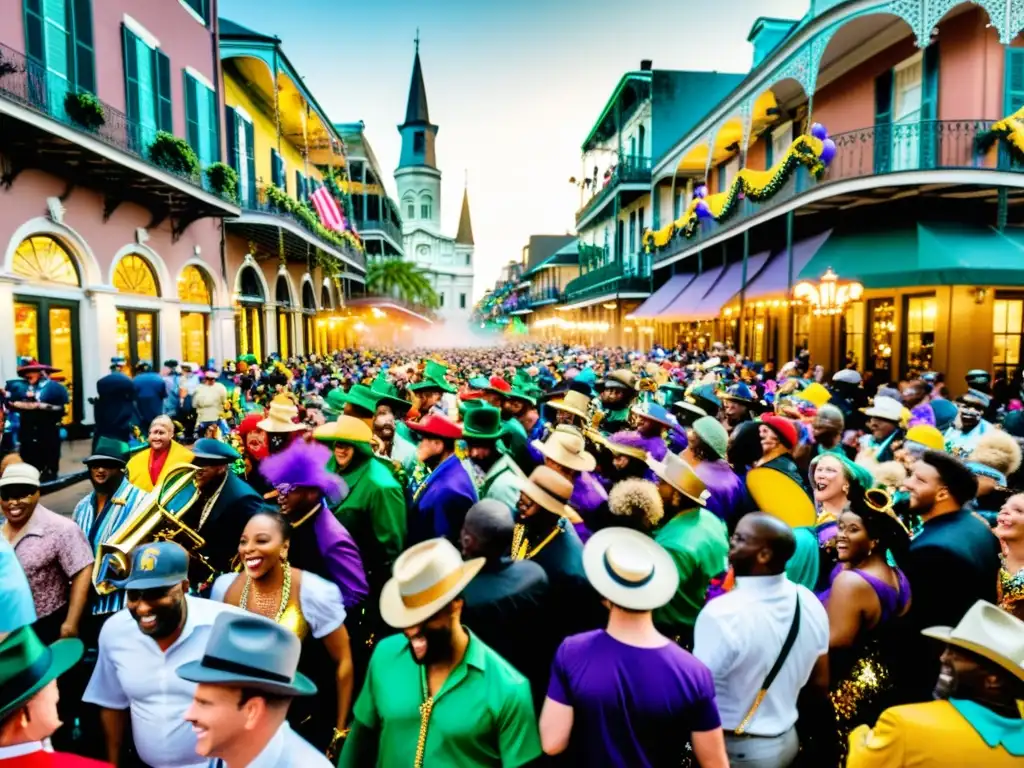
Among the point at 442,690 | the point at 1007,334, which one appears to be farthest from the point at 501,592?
the point at 1007,334

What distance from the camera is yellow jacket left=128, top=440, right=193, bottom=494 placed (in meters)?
4.86

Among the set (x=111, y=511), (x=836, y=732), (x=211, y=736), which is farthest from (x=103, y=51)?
(x=836, y=732)

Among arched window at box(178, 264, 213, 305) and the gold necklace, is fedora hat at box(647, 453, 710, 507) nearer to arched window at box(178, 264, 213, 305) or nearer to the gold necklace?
the gold necklace

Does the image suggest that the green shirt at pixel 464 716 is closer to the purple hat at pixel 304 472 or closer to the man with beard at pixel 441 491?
the purple hat at pixel 304 472

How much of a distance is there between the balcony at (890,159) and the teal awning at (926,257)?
1.02 meters

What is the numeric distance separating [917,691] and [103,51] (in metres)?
16.3

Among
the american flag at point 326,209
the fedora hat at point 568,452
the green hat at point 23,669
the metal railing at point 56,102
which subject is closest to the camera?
the green hat at point 23,669

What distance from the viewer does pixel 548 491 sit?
329 centimetres

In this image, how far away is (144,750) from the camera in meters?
2.52

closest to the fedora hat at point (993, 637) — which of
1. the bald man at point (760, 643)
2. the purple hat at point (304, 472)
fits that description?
the bald man at point (760, 643)

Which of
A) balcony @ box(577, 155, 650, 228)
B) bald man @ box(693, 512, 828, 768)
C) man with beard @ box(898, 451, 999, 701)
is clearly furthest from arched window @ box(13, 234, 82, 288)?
balcony @ box(577, 155, 650, 228)

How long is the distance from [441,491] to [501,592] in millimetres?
1694

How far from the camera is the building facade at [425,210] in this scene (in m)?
88.1

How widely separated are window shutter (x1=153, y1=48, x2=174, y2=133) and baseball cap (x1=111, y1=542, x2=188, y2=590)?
15.6 metres
